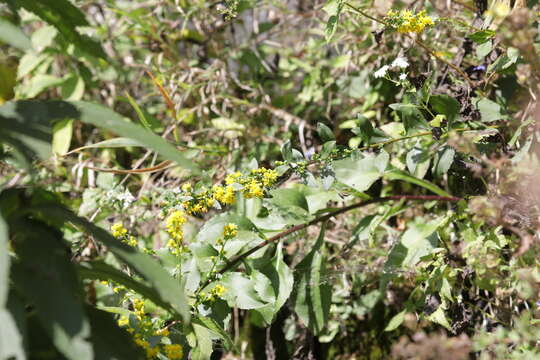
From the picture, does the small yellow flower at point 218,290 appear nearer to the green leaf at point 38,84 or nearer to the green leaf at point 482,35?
the green leaf at point 482,35

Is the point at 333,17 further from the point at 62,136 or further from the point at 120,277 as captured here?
the point at 62,136

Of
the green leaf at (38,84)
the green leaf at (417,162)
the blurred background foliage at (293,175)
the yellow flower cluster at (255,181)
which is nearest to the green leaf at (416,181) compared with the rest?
the blurred background foliage at (293,175)

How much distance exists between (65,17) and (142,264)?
0.52 metres

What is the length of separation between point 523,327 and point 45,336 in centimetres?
70

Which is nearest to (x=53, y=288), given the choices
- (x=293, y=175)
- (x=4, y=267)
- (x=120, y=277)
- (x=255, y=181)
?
(x=4, y=267)

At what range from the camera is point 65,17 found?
1013 mm

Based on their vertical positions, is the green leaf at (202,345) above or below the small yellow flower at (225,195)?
below

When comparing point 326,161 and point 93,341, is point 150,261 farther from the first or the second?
point 326,161

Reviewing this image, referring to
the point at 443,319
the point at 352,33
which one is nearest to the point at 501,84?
the point at 352,33

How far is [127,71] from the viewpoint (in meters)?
2.52

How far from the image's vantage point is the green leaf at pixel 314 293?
44.9 inches

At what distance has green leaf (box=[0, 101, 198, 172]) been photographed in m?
0.72

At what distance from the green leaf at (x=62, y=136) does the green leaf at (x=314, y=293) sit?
1.31 meters

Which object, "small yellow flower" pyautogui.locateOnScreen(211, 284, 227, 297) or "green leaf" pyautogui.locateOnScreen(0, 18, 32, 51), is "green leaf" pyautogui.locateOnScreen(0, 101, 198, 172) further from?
"small yellow flower" pyautogui.locateOnScreen(211, 284, 227, 297)
